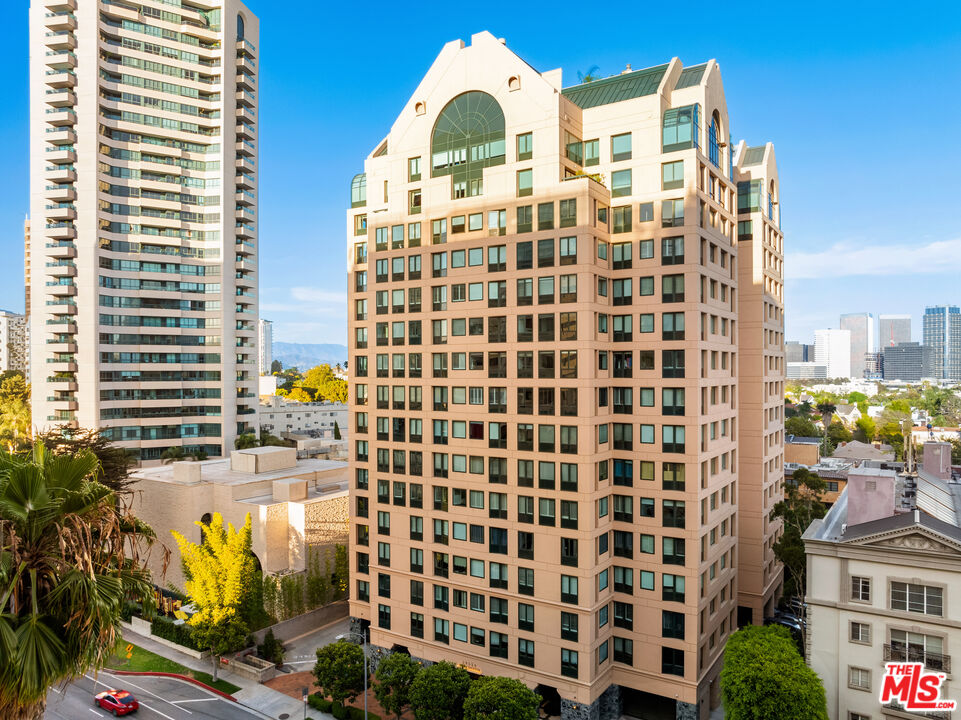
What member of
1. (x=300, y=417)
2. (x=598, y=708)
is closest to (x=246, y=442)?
(x=300, y=417)

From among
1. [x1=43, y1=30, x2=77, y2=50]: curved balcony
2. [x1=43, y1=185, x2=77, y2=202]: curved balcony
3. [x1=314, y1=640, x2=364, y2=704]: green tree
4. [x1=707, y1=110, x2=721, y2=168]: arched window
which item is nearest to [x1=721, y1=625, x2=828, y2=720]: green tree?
[x1=314, y1=640, x2=364, y2=704]: green tree

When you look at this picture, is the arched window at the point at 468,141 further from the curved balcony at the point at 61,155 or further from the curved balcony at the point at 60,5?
the curved balcony at the point at 60,5

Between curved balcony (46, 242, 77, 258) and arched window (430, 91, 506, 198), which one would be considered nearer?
arched window (430, 91, 506, 198)

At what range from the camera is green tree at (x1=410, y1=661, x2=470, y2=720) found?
38719mm

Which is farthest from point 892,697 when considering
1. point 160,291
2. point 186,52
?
point 186,52

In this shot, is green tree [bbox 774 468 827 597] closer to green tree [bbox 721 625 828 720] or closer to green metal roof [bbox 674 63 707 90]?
green tree [bbox 721 625 828 720]

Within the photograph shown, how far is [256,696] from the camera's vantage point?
1842 inches

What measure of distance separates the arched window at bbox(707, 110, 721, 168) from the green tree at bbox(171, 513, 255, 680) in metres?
50.0

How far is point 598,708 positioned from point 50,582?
1546 inches

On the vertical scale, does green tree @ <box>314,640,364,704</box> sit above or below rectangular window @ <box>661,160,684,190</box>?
below

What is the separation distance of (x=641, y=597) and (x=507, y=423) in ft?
50.9

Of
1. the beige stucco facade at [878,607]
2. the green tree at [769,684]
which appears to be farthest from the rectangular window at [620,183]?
the green tree at [769,684]

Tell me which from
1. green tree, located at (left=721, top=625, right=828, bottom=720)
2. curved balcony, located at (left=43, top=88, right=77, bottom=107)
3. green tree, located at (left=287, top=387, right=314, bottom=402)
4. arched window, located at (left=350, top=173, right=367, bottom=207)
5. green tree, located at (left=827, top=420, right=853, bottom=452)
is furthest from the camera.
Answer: green tree, located at (left=287, top=387, right=314, bottom=402)

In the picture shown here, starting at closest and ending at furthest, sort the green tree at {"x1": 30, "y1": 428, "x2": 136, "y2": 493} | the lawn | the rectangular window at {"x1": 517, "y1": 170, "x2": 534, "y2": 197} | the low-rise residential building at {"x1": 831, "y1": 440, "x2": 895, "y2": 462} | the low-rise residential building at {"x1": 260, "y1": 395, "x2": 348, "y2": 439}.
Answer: the rectangular window at {"x1": 517, "y1": 170, "x2": 534, "y2": 197} < the lawn < the green tree at {"x1": 30, "y1": 428, "x2": 136, "y2": 493} < the low-rise residential building at {"x1": 831, "y1": 440, "x2": 895, "y2": 462} < the low-rise residential building at {"x1": 260, "y1": 395, "x2": 348, "y2": 439}
